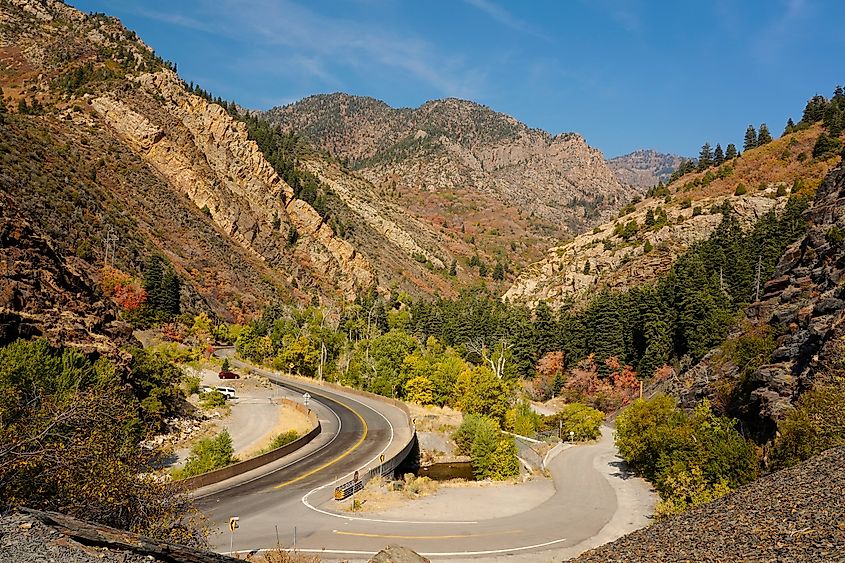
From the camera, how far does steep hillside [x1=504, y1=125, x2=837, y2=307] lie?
92250mm

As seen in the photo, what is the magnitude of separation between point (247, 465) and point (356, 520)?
8.84 m

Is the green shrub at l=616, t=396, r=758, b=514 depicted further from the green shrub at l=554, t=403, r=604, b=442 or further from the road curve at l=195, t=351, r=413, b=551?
the road curve at l=195, t=351, r=413, b=551

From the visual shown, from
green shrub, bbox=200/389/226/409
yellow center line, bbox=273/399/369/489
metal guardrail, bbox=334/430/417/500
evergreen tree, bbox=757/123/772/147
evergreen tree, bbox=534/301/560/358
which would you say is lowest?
green shrub, bbox=200/389/226/409

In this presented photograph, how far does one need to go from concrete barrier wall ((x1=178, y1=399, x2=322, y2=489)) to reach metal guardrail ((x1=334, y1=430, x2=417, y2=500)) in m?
5.57

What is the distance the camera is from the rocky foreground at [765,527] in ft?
38.7

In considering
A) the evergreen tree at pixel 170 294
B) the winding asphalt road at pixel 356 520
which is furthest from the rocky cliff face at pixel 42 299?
the evergreen tree at pixel 170 294

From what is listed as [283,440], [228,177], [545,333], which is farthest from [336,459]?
[228,177]

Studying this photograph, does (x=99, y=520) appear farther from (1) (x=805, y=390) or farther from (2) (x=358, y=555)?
(1) (x=805, y=390)

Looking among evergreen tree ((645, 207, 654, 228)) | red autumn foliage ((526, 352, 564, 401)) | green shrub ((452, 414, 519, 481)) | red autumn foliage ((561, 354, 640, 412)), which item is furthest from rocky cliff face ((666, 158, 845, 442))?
evergreen tree ((645, 207, 654, 228))

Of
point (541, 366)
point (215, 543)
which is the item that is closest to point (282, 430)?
point (215, 543)

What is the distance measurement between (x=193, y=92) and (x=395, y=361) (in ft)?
321

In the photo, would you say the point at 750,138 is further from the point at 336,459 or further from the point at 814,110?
the point at 336,459

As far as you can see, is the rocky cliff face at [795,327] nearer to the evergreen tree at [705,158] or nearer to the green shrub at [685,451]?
the green shrub at [685,451]

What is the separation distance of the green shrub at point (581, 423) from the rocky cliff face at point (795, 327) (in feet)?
35.3
